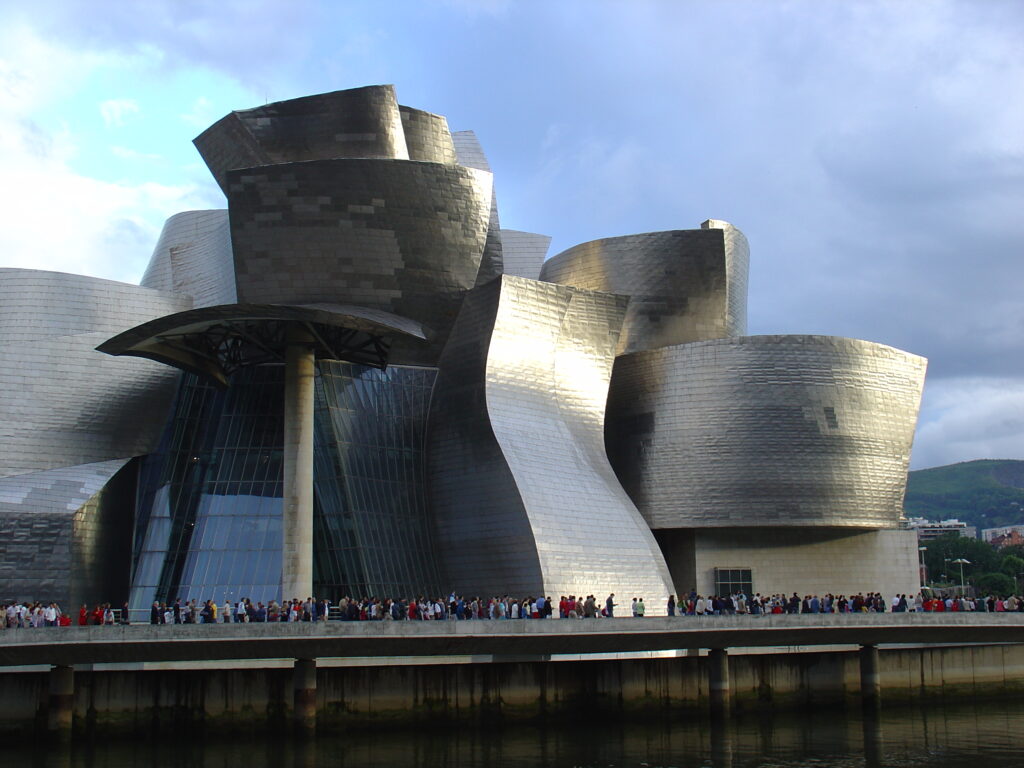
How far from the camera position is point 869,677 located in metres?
29.9

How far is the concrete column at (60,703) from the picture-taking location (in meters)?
23.3

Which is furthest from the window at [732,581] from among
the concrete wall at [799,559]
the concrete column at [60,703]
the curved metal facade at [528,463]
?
the concrete column at [60,703]

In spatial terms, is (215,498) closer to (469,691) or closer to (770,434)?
(469,691)

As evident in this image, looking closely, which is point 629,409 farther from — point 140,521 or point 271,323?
point 140,521

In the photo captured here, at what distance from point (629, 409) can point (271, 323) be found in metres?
15.4

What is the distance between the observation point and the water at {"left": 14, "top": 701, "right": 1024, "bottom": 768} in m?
21.0

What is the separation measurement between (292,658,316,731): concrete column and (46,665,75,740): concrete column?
4778 millimetres

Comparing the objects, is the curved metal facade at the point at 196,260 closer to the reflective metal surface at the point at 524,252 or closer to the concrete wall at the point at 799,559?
the reflective metal surface at the point at 524,252

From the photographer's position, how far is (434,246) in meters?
32.8

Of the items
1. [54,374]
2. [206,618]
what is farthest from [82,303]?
[206,618]

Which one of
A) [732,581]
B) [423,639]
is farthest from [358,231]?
[732,581]

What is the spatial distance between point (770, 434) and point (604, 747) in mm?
17808

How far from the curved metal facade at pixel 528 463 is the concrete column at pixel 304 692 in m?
8.07

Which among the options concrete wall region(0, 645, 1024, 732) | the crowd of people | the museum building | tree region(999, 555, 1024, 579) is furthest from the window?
tree region(999, 555, 1024, 579)
